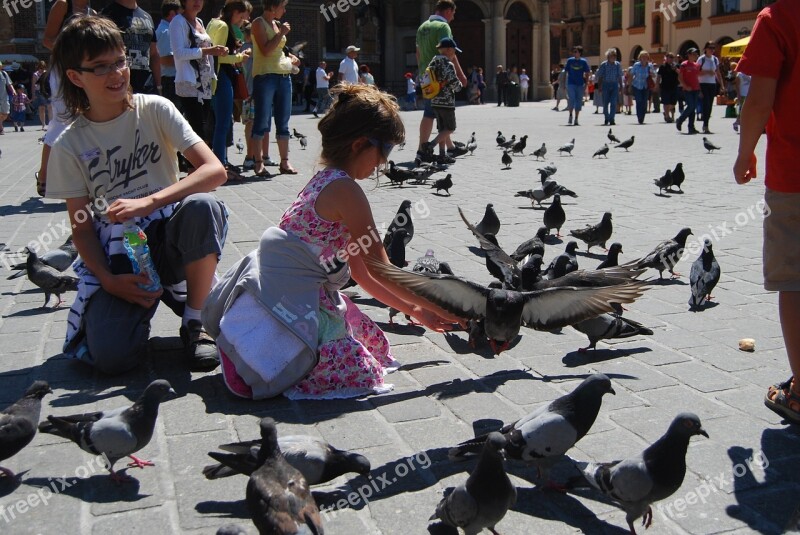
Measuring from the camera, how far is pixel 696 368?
13.5 ft

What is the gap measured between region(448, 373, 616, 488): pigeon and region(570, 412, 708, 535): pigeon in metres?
0.20

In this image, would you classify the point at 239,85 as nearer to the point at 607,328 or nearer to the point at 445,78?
the point at 445,78

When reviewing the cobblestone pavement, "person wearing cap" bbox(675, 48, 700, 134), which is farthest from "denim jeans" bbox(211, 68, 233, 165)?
"person wearing cap" bbox(675, 48, 700, 134)

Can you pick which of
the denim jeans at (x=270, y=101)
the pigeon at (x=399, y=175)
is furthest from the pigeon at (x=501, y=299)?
the denim jeans at (x=270, y=101)

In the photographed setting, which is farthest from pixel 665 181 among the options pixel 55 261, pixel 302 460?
pixel 302 460

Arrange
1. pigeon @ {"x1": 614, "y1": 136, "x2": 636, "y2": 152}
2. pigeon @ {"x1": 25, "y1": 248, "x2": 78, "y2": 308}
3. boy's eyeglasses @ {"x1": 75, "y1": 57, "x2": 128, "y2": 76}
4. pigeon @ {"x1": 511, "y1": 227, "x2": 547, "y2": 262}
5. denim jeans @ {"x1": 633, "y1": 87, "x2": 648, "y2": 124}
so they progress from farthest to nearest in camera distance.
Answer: denim jeans @ {"x1": 633, "y1": 87, "x2": 648, "y2": 124} → pigeon @ {"x1": 614, "y1": 136, "x2": 636, "y2": 152} → pigeon @ {"x1": 511, "y1": 227, "x2": 547, "y2": 262} → pigeon @ {"x1": 25, "y1": 248, "x2": 78, "y2": 308} → boy's eyeglasses @ {"x1": 75, "y1": 57, "x2": 128, "y2": 76}

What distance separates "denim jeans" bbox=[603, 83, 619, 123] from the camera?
22.7 m

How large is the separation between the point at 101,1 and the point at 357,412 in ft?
115

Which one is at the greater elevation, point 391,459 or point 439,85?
point 439,85

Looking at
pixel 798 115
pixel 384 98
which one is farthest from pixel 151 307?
pixel 798 115

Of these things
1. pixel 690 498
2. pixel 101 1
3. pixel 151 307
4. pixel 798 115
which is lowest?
pixel 690 498

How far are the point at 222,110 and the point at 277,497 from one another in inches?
346

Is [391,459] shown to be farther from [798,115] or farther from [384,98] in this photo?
[798,115]

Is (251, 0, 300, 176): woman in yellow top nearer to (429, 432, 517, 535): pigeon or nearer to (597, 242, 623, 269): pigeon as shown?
(597, 242, 623, 269): pigeon
